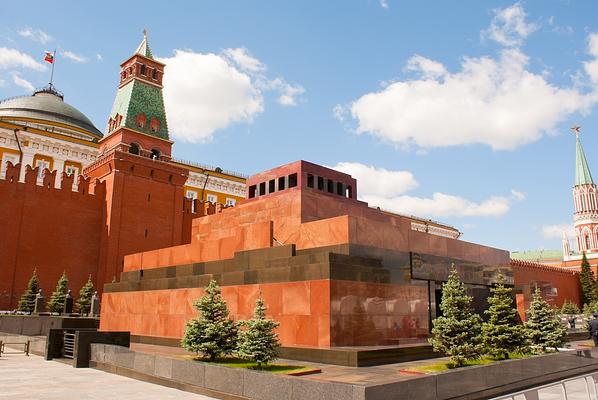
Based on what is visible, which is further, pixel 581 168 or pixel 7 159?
pixel 581 168

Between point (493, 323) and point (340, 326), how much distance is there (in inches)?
141

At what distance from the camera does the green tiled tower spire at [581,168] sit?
70.1 meters

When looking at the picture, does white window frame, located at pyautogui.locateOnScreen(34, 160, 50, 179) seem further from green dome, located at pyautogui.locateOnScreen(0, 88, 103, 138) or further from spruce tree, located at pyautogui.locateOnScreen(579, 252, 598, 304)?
spruce tree, located at pyautogui.locateOnScreen(579, 252, 598, 304)

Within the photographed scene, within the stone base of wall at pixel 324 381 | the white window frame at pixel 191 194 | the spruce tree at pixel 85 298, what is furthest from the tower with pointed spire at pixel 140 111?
the stone base of wall at pixel 324 381

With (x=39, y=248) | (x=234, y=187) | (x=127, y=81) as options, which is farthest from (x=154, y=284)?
(x=234, y=187)

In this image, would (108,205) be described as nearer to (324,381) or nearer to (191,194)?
(191,194)

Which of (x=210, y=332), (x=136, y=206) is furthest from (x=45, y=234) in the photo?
(x=210, y=332)

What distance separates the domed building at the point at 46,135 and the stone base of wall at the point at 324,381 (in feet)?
115

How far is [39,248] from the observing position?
28.4 metres

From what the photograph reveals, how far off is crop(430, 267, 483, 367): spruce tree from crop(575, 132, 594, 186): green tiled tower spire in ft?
233

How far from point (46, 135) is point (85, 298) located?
70.6 ft

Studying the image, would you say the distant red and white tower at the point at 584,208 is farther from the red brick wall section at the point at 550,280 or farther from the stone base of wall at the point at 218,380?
the stone base of wall at the point at 218,380

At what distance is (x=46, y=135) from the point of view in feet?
140

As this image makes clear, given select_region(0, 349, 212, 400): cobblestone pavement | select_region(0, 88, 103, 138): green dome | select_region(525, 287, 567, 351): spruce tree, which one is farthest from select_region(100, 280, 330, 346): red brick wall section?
select_region(0, 88, 103, 138): green dome
